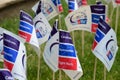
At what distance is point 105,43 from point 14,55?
859 mm

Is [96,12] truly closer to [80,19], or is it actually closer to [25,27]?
[80,19]

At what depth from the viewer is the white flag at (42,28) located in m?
3.86

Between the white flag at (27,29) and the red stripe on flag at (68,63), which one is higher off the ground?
the white flag at (27,29)

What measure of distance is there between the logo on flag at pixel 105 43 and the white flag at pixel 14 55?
75 centimetres

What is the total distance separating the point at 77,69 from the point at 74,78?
0.28 ft

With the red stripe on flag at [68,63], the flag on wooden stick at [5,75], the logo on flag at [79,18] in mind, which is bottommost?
the red stripe on flag at [68,63]

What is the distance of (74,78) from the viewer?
10.3ft

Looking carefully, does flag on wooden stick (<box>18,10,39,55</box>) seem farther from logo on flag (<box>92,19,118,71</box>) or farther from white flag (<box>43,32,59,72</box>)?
logo on flag (<box>92,19,118,71</box>)

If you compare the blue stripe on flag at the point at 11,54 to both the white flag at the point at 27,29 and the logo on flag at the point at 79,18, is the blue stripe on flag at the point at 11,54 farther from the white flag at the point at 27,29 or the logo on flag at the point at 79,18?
the logo on flag at the point at 79,18

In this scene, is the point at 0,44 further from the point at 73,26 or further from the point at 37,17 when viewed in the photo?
the point at 73,26

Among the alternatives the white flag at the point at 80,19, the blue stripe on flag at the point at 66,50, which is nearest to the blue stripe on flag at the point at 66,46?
the blue stripe on flag at the point at 66,50

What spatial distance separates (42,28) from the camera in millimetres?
3885

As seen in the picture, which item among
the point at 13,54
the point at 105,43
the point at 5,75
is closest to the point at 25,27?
the point at 13,54

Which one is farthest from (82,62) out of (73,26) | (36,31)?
(36,31)
